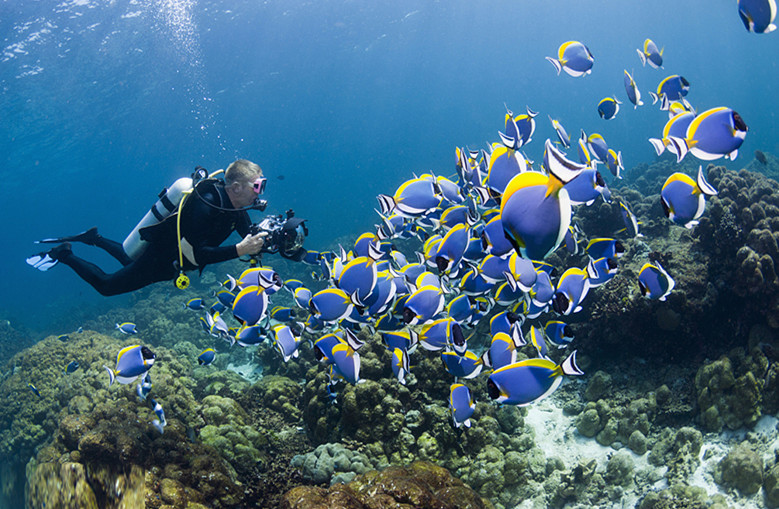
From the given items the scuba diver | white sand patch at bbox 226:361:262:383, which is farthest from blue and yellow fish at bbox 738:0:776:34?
white sand patch at bbox 226:361:262:383

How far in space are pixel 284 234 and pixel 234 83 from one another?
46.0m

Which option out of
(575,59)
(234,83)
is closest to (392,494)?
(575,59)

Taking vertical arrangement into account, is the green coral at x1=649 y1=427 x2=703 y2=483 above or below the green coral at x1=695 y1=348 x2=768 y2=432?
below

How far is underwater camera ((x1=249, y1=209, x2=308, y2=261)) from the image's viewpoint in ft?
16.3

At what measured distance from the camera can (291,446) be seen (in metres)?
5.53

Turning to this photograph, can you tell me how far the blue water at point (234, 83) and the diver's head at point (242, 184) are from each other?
22410 mm

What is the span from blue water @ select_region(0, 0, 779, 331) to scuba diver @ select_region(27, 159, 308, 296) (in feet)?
71.7

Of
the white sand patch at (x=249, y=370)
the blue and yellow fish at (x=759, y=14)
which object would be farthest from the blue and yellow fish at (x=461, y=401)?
the white sand patch at (x=249, y=370)

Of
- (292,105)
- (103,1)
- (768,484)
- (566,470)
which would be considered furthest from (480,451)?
(292,105)

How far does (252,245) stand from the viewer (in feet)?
16.4

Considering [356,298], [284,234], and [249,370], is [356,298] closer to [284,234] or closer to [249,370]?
[284,234]

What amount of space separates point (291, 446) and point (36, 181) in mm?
64147

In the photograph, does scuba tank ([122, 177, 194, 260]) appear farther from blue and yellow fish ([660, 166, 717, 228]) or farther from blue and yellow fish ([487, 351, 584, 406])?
blue and yellow fish ([660, 166, 717, 228])

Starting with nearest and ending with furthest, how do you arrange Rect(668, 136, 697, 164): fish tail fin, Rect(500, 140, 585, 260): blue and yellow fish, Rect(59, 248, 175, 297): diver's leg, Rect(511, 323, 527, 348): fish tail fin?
Rect(500, 140, 585, 260): blue and yellow fish < Rect(668, 136, 697, 164): fish tail fin < Rect(511, 323, 527, 348): fish tail fin < Rect(59, 248, 175, 297): diver's leg
